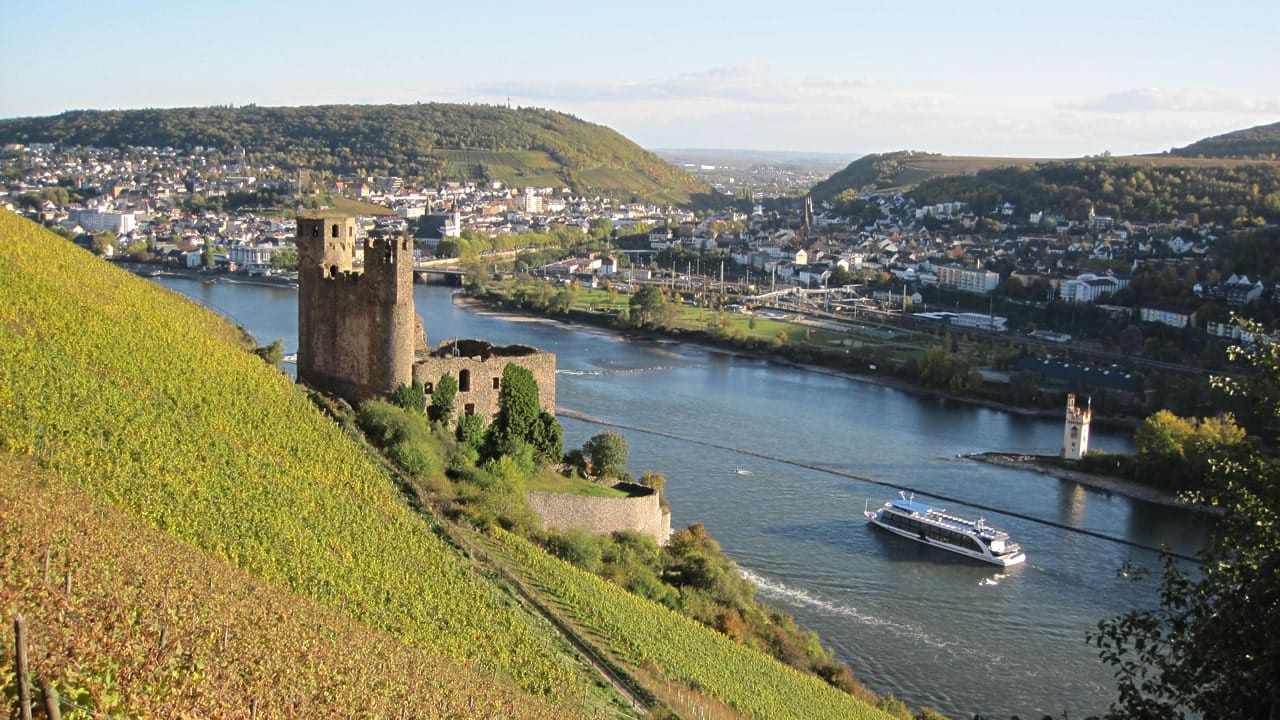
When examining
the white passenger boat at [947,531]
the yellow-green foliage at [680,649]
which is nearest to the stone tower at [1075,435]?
the white passenger boat at [947,531]

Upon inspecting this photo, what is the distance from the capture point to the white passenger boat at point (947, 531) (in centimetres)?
1402

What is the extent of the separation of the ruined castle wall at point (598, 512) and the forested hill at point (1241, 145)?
177ft

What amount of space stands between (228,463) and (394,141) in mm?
74071

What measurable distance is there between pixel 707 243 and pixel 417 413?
149ft

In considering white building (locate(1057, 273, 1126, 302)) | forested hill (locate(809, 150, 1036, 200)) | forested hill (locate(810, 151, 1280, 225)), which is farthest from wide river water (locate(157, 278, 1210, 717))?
forested hill (locate(809, 150, 1036, 200))

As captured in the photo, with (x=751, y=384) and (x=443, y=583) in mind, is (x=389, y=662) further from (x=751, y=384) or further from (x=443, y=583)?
(x=751, y=384)

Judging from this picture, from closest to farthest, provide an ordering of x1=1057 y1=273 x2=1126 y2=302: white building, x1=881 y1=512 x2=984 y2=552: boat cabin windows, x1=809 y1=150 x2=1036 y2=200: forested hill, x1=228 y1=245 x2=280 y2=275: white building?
1. x1=881 y1=512 x2=984 y2=552: boat cabin windows
2. x1=1057 y1=273 x2=1126 y2=302: white building
3. x1=228 y1=245 x2=280 y2=275: white building
4. x1=809 y1=150 x2=1036 y2=200: forested hill

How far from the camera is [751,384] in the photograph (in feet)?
84.4

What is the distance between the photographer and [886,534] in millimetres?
14828

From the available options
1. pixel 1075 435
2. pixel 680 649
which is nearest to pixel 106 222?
pixel 1075 435

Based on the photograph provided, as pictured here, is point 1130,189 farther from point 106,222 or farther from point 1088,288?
point 106,222

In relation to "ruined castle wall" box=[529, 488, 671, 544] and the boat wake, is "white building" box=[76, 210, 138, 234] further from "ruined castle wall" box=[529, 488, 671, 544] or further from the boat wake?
"ruined castle wall" box=[529, 488, 671, 544]

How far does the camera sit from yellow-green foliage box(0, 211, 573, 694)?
6.41 metres

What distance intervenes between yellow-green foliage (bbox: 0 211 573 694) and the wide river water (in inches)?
188
